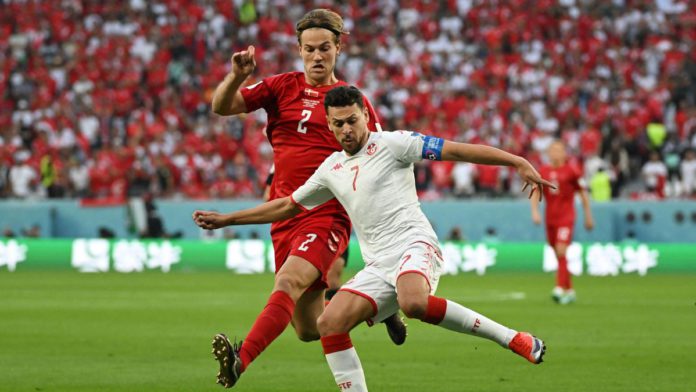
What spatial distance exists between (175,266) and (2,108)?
30.7 feet

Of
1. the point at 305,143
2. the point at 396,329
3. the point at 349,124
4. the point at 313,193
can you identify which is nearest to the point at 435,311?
the point at 313,193

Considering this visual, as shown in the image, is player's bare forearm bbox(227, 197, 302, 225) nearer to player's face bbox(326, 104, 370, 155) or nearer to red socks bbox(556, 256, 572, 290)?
player's face bbox(326, 104, 370, 155)

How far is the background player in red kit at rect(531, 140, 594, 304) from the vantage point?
17328mm

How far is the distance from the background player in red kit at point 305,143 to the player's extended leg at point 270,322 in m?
0.01

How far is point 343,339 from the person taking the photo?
7473 millimetres

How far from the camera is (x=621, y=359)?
36.2ft

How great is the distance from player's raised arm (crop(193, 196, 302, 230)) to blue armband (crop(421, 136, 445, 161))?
0.92 metres

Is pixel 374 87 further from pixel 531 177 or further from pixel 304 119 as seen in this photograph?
pixel 531 177

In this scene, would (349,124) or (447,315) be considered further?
(349,124)

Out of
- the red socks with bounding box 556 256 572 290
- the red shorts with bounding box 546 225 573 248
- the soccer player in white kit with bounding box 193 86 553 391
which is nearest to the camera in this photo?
the soccer player in white kit with bounding box 193 86 553 391

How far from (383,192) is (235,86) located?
1219mm

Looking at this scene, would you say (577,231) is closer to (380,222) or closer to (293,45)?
(293,45)

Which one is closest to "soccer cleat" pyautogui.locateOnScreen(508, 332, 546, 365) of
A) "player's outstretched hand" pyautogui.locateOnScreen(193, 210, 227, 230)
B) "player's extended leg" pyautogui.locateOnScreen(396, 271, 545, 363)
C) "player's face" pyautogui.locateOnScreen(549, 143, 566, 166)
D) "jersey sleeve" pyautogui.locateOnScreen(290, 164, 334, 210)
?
"player's extended leg" pyautogui.locateOnScreen(396, 271, 545, 363)

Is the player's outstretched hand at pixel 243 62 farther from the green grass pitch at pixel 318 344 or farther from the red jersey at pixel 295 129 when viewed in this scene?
the green grass pitch at pixel 318 344
